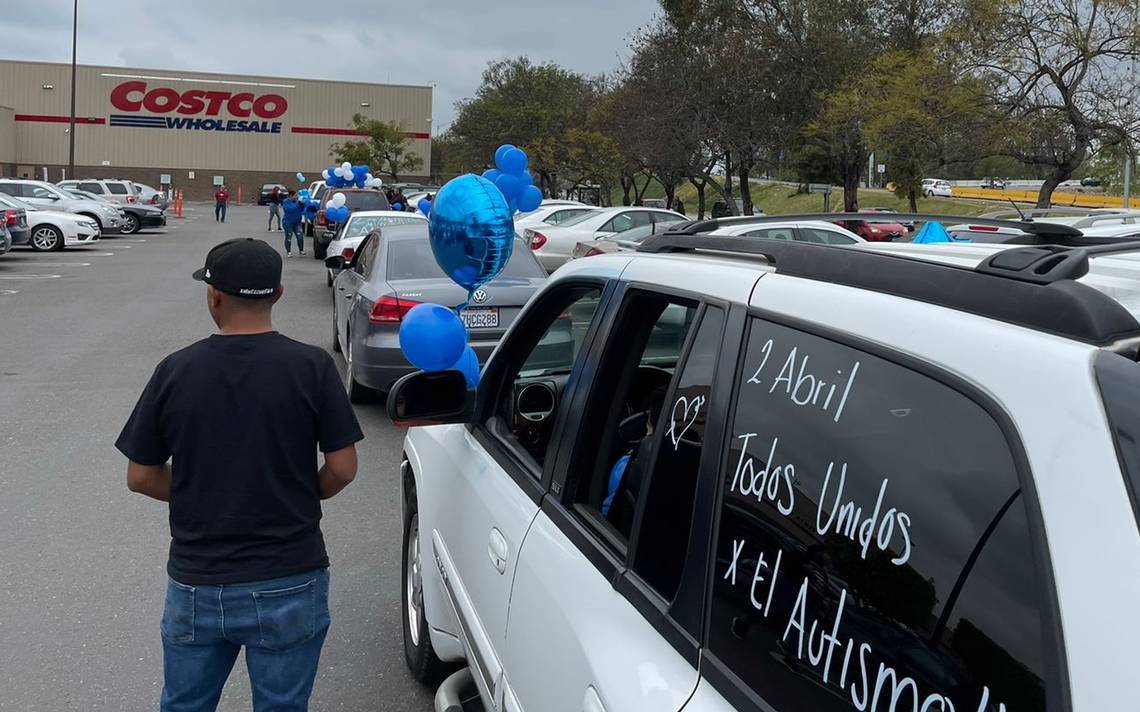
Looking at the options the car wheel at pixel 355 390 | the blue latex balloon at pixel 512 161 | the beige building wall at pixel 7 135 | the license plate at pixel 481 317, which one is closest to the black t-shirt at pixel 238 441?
the blue latex balloon at pixel 512 161

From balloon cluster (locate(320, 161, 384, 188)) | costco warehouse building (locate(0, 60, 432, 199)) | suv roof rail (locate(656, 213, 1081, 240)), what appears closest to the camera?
suv roof rail (locate(656, 213, 1081, 240))

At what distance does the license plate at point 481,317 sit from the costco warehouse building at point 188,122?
6698cm

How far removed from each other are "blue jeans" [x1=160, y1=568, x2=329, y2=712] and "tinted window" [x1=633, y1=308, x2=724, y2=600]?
4.17 feet

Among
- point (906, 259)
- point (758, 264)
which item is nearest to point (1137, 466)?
point (906, 259)

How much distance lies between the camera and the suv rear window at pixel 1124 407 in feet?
3.82

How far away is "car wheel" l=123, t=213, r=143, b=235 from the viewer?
3581cm

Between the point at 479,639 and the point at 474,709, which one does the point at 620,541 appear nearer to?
the point at 479,639

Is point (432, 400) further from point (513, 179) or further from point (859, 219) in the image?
point (513, 179)

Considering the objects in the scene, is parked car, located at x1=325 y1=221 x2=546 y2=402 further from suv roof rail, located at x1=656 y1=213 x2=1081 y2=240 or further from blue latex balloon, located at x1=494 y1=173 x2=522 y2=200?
suv roof rail, located at x1=656 y1=213 x2=1081 y2=240

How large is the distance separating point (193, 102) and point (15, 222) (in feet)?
174

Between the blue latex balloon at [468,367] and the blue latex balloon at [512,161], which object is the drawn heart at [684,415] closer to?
the blue latex balloon at [468,367]

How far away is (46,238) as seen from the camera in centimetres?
2688

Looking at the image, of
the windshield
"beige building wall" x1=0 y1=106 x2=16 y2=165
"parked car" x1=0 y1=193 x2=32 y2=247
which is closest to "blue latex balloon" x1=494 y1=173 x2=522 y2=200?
the windshield

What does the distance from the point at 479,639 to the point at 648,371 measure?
0.98 meters
